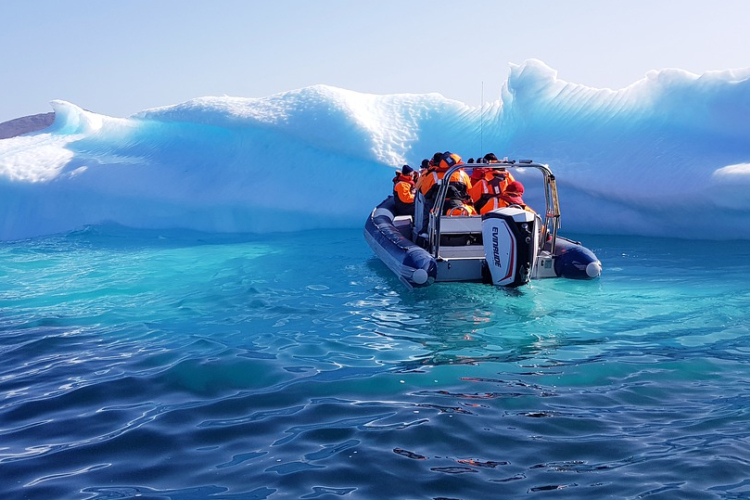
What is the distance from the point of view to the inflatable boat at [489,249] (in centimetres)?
661

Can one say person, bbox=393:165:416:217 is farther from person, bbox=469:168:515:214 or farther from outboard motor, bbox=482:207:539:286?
outboard motor, bbox=482:207:539:286

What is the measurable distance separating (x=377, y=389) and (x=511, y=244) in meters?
2.82

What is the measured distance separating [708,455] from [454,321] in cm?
290

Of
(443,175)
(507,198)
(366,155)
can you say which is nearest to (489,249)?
(507,198)

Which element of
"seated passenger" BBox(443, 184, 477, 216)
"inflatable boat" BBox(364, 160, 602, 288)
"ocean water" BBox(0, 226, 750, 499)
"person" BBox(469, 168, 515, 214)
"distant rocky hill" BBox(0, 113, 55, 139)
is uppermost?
"distant rocky hill" BBox(0, 113, 55, 139)

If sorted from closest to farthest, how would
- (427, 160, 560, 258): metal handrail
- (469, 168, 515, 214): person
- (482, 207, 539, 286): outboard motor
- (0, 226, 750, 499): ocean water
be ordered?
(0, 226, 750, 499): ocean water → (482, 207, 539, 286): outboard motor → (427, 160, 560, 258): metal handrail → (469, 168, 515, 214): person

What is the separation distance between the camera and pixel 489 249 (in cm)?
686

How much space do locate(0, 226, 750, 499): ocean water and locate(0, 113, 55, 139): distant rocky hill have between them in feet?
56.3

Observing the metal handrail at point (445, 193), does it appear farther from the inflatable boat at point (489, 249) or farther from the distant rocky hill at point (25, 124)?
the distant rocky hill at point (25, 124)

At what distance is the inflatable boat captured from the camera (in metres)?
6.61

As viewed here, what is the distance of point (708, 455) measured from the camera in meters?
3.14

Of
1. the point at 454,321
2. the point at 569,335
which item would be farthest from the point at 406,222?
the point at 569,335

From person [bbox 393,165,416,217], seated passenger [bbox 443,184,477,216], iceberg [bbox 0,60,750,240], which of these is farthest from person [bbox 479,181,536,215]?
iceberg [bbox 0,60,750,240]

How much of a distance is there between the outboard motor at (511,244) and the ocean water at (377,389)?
226mm
